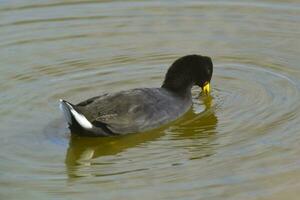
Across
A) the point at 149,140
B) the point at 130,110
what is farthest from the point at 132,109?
the point at 149,140

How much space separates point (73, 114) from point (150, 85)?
81.4 inches

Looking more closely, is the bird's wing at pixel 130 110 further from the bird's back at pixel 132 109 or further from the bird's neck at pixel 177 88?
the bird's neck at pixel 177 88

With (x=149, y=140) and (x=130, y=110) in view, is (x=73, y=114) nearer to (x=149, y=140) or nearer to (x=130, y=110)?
(x=130, y=110)

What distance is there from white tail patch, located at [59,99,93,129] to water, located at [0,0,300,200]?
306mm

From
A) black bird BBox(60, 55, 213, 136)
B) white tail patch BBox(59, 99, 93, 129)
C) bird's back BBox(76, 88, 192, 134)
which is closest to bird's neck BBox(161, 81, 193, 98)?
black bird BBox(60, 55, 213, 136)

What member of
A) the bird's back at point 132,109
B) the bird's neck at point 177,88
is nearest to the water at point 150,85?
the bird's back at point 132,109

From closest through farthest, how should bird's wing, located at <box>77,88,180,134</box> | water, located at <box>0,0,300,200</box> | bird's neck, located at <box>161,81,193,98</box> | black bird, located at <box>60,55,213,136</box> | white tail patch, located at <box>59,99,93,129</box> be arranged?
water, located at <box>0,0,300,200</box>
white tail patch, located at <box>59,99,93,129</box>
black bird, located at <box>60,55,213,136</box>
bird's wing, located at <box>77,88,180,134</box>
bird's neck, located at <box>161,81,193,98</box>

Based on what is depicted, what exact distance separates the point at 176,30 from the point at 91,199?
5.04 metres

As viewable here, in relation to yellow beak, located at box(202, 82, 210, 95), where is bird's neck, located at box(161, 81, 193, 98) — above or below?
above

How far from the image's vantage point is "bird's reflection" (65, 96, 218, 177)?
28.9ft

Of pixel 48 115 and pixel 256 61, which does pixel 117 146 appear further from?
pixel 256 61

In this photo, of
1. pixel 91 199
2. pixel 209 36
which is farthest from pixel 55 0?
pixel 91 199

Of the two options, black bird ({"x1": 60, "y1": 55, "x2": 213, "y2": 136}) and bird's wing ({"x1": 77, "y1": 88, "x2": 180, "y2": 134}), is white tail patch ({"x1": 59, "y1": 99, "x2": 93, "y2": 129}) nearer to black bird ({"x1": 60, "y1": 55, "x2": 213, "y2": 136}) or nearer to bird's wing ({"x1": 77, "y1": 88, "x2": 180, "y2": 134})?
black bird ({"x1": 60, "y1": 55, "x2": 213, "y2": 136})

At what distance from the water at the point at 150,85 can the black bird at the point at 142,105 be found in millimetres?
152
